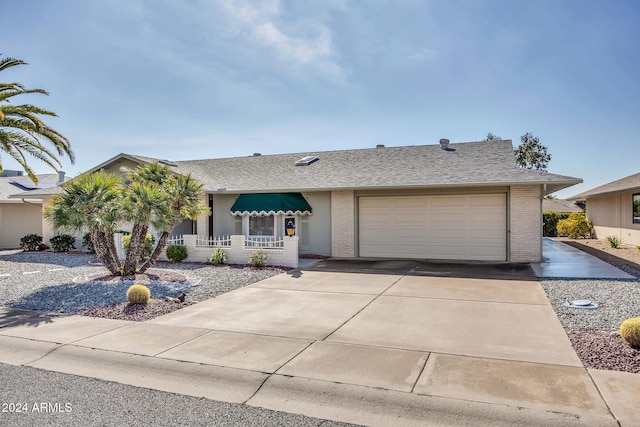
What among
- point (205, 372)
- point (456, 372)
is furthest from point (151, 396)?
point (456, 372)

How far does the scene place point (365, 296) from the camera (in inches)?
409

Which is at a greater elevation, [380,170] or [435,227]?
[380,170]

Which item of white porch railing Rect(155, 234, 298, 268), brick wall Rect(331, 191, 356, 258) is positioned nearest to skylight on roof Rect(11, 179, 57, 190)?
white porch railing Rect(155, 234, 298, 268)

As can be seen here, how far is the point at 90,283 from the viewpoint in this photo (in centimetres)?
1205

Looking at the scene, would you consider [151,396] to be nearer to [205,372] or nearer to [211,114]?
[205,372]

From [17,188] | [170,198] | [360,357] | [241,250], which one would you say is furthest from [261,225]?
[17,188]

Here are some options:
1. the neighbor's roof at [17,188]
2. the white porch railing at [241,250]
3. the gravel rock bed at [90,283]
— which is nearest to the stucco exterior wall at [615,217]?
the white porch railing at [241,250]

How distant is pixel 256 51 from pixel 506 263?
12511 mm

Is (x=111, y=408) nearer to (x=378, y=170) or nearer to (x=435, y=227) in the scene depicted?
(x=435, y=227)

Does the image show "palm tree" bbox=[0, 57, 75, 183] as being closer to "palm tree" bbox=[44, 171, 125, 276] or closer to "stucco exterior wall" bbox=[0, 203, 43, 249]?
"palm tree" bbox=[44, 171, 125, 276]

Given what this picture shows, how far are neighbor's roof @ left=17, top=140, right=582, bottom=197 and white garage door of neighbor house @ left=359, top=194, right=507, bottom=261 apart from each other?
3.89 feet

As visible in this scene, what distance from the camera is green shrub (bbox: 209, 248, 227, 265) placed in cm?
1609

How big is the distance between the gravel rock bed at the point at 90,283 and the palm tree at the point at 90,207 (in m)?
1.66

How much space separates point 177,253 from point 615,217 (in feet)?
79.4
